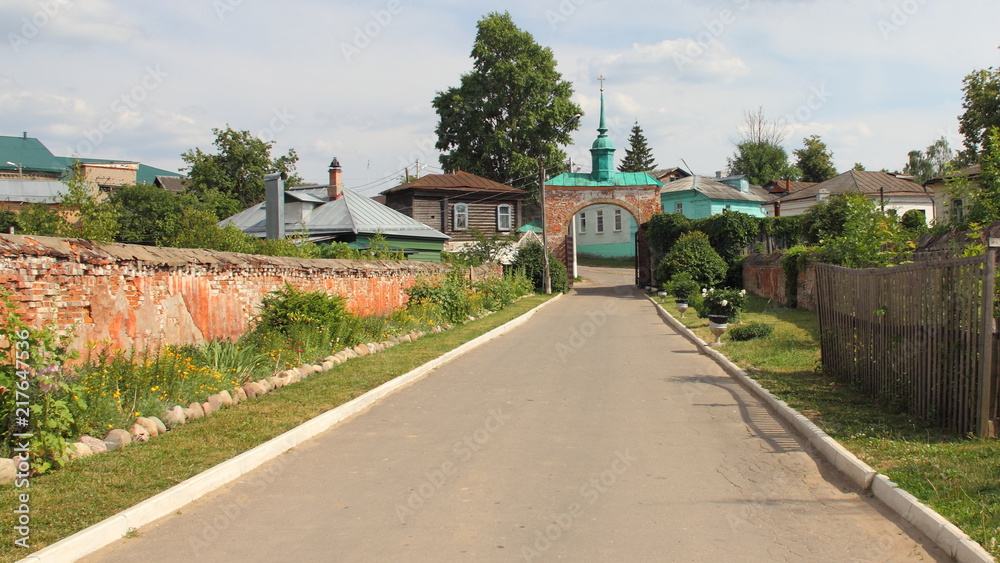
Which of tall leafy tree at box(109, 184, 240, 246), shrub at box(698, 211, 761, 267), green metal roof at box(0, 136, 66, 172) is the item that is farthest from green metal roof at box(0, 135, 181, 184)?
shrub at box(698, 211, 761, 267)

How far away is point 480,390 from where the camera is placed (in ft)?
38.3

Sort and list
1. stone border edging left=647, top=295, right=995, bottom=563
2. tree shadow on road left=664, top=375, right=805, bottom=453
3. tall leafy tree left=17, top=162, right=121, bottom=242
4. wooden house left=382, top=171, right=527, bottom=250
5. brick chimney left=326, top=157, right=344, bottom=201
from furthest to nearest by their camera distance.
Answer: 1. wooden house left=382, top=171, right=527, bottom=250
2. brick chimney left=326, top=157, right=344, bottom=201
3. tall leafy tree left=17, top=162, right=121, bottom=242
4. tree shadow on road left=664, top=375, right=805, bottom=453
5. stone border edging left=647, top=295, right=995, bottom=563

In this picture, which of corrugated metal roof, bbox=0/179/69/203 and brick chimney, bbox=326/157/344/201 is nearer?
brick chimney, bbox=326/157/344/201

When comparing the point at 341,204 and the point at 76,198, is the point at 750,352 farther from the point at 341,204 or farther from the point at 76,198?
the point at 341,204

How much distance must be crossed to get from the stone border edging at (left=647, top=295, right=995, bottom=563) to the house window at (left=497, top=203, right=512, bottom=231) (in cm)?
4357

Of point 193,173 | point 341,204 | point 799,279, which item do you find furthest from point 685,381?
point 193,173

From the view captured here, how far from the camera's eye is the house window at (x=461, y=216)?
51.8 metres

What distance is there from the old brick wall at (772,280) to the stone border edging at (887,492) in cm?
1386

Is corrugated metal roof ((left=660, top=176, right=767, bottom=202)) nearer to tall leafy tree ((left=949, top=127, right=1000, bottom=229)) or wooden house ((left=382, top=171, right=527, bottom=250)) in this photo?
wooden house ((left=382, top=171, right=527, bottom=250))

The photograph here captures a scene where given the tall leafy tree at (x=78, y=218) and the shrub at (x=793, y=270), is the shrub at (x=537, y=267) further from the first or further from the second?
the tall leafy tree at (x=78, y=218)

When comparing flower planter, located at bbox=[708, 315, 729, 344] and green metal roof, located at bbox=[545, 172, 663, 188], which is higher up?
green metal roof, located at bbox=[545, 172, 663, 188]

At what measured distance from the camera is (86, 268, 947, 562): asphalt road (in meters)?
5.13

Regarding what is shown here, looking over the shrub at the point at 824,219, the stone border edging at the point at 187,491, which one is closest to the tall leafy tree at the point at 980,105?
the shrub at the point at 824,219

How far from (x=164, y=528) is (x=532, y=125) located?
52.8 m
